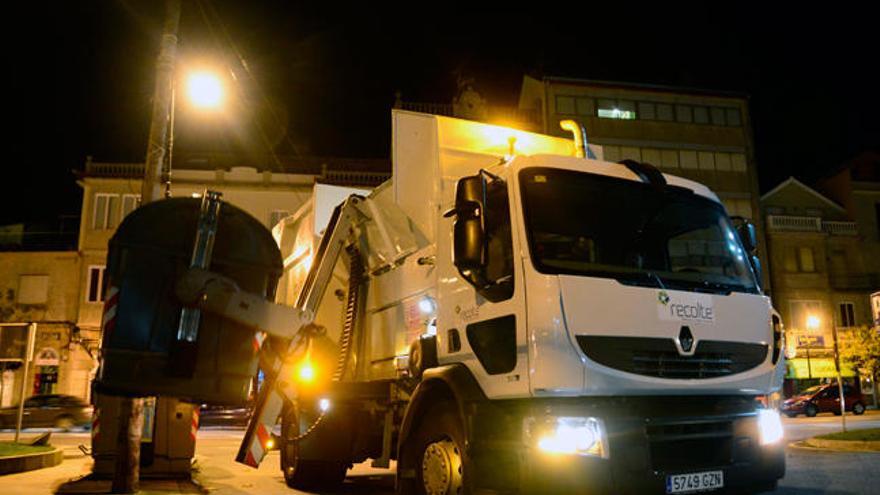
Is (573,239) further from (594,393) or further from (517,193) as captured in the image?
(594,393)

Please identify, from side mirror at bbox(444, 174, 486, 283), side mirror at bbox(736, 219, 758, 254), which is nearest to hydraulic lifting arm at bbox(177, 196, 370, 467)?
side mirror at bbox(444, 174, 486, 283)

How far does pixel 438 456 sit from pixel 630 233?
2.26 metres

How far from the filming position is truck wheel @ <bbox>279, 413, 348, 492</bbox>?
8164 millimetres

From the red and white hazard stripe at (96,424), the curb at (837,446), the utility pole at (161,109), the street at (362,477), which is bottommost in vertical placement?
the street at (362,477)

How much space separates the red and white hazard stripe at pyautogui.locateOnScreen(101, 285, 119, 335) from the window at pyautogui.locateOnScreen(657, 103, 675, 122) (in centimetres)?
3419

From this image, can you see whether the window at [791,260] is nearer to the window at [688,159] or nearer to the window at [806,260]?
the window at [806,260]

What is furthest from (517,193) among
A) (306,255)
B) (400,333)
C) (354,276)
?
(306,255)

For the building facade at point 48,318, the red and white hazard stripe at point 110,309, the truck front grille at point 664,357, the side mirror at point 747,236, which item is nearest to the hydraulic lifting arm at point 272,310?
the red and white hazard stripe at point 110,309

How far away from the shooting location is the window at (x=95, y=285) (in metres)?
31.8

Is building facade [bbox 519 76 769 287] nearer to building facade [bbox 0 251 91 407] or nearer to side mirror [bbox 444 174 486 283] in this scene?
building facade [bbox 0 251 91 407]

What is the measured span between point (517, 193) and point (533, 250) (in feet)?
1.71

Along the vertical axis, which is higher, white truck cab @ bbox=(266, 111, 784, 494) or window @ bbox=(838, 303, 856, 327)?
window @ bbox=(838, 303, 856, 327)

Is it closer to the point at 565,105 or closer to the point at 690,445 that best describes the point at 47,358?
the point at 565,105

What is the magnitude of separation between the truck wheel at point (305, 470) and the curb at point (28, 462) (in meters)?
4.62
